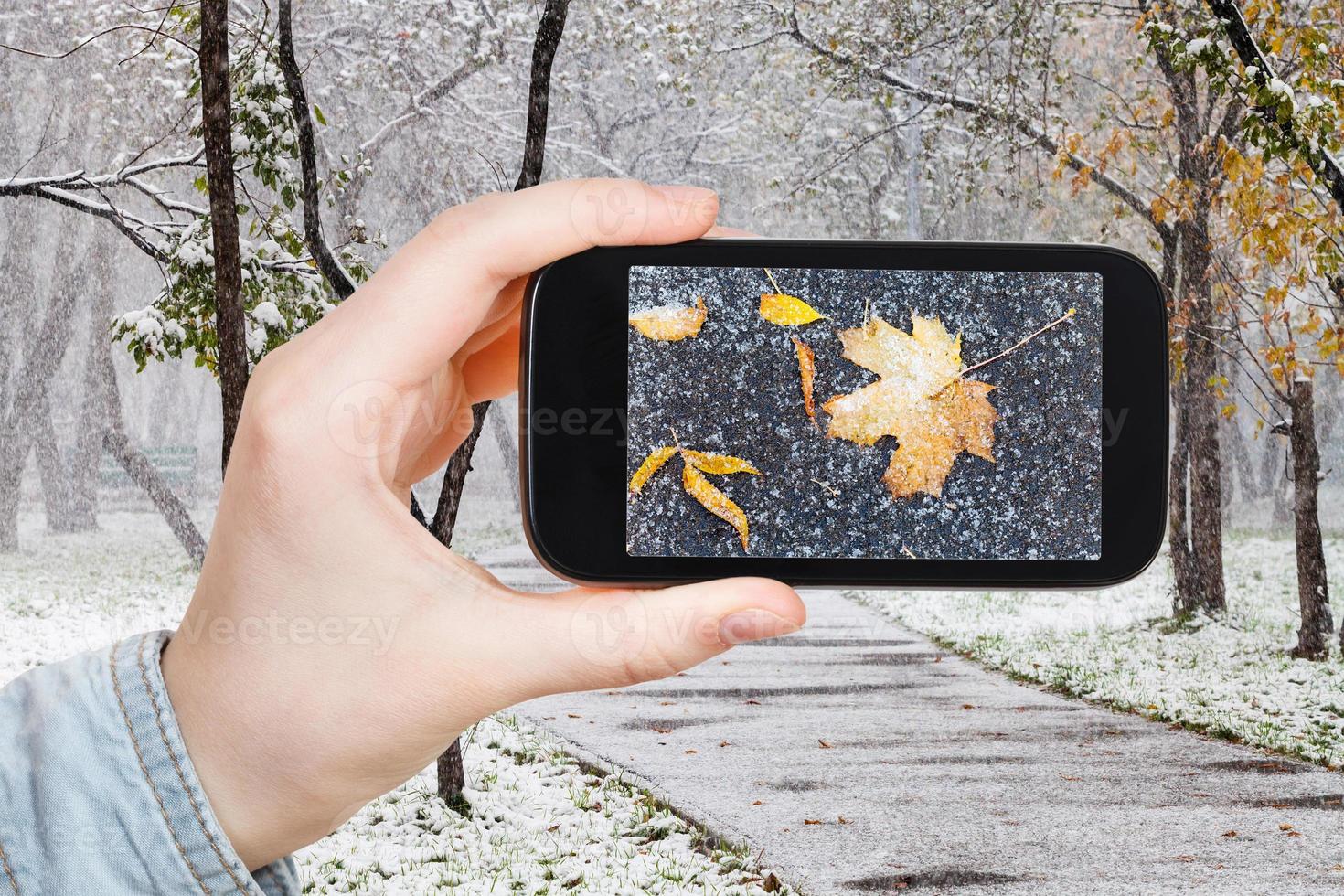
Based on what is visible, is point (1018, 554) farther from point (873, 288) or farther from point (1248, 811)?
point (1248, 811)

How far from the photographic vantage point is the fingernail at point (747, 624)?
1.13 meters

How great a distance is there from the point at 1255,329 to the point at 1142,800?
1341 cm

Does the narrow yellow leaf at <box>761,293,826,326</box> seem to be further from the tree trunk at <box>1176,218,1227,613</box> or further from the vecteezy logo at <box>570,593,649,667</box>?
the tree trunk at <box>1176,218,1227,613</box>

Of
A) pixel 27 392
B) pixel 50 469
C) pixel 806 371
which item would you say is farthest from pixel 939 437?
pixel 50 469

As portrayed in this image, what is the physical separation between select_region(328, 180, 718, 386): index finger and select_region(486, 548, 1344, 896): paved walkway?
10.6ft

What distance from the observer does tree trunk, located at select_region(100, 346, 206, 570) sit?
1112 cm

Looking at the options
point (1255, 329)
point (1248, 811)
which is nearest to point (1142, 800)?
point (1248, 811)

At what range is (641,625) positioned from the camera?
1.15 metres

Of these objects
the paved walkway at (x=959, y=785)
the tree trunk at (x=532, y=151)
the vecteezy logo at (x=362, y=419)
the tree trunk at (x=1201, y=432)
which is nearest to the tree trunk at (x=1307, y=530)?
the tree trunk at (x=1201, y=432)

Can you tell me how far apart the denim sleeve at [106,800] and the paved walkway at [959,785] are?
323 centimetres

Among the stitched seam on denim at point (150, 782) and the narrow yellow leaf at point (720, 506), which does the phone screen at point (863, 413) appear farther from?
the stitched seam on denim at point (150, 782)

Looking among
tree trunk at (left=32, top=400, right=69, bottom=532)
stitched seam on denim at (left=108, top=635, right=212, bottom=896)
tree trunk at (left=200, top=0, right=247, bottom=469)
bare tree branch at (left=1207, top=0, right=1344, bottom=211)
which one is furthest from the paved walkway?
tree trunk at (left=32, top=400, right=69, bottom=532)

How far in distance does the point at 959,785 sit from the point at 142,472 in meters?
9.33

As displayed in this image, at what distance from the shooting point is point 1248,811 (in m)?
4.62
